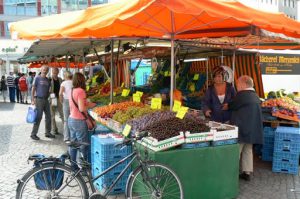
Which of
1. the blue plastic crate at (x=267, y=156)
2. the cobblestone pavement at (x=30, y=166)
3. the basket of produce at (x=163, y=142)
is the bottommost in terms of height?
the cobblestone pavement at (x=30, y=166)

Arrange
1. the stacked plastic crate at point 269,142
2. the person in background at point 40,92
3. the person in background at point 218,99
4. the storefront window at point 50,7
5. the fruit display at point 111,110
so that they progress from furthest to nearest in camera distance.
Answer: the storefront window at point 50,7, the person in background at point 40,92, the stacked plastic crate at point 269,142, the fruit display at point 111,110, the person in background at point 218,99

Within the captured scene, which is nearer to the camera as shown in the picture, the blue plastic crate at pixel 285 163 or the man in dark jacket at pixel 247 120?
the man in dark jacket at pixel 247 120

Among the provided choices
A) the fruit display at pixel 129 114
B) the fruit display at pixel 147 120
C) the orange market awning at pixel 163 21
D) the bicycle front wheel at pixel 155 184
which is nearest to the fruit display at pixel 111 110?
the fruit display at pixel 129 114

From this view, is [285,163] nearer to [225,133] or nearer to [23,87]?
[225,133]

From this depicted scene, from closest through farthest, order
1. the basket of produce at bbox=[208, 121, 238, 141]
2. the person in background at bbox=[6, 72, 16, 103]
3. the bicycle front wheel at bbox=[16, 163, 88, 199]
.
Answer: the bicycle front wheel at bbox=[16, 163, 88, 199] → the basket of produce at bbox=[208, 121, 238, 141] → the person in background at bbox=[6, 72, 16, 103]

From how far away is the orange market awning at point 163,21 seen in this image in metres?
3.70

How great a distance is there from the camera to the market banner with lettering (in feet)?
39.0

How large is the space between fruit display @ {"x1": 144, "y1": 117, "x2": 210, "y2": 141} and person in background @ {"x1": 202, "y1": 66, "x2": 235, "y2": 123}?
1.20 metres

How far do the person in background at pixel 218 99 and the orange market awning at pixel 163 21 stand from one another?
0.77 metres

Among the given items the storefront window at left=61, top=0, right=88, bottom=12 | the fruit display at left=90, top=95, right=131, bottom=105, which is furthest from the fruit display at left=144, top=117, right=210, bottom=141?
the storefront window at left=61, top=0, right=88, bottom=12

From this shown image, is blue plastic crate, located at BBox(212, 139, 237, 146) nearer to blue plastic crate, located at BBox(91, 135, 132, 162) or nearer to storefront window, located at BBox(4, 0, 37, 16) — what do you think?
blue plastic crate, located at BBox(91, 135, 132, 162)

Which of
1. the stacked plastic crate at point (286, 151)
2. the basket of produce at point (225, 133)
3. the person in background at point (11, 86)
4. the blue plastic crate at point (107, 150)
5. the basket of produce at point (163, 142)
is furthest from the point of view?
the person in background at point (11, 86)

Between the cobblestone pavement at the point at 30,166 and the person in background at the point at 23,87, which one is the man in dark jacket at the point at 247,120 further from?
the person in background at the point at 23,87

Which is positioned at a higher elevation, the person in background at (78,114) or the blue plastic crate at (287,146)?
the person in background at (78,114)
